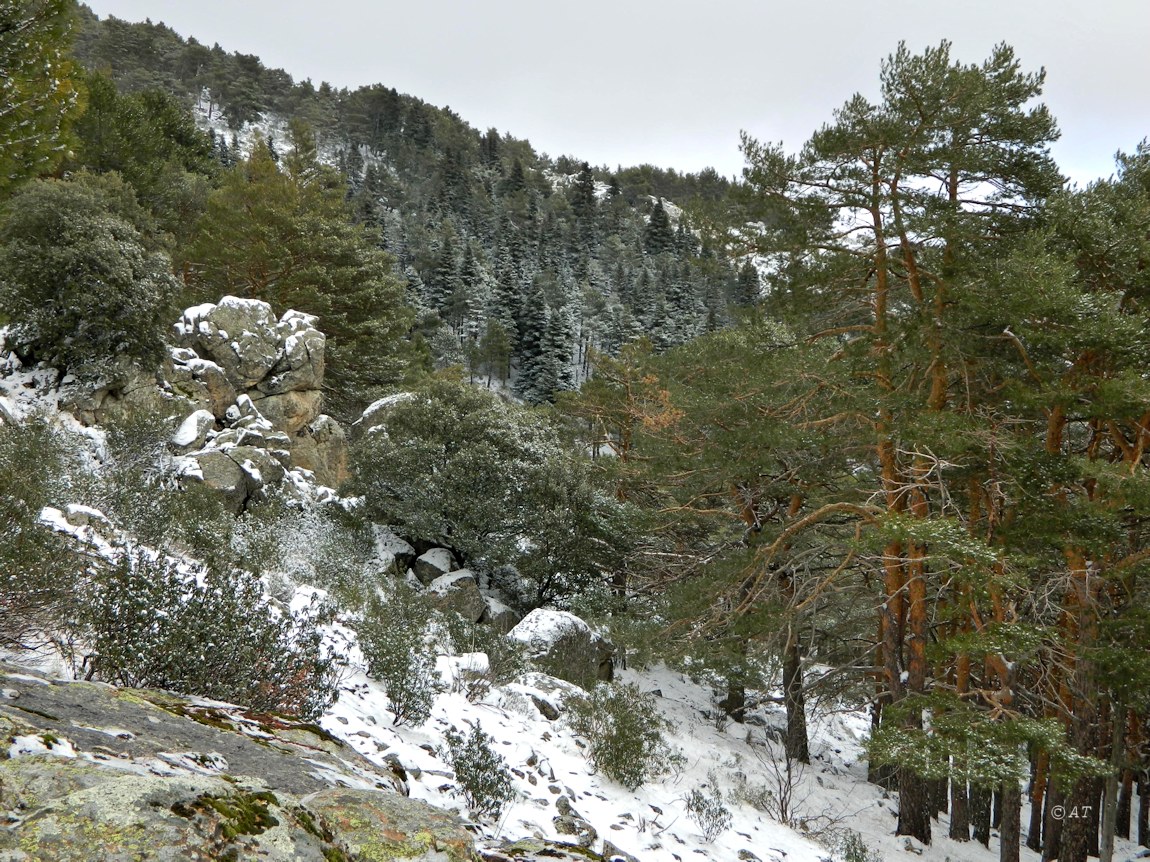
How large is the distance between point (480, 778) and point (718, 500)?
9.27m

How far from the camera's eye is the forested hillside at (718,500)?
5453 mm

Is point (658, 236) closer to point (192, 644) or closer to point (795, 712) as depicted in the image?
point (795, 712)

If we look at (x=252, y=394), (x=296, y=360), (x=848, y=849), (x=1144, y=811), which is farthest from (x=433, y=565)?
(x=1144, y=811)

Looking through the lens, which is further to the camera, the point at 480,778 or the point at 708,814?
the point at 708,814

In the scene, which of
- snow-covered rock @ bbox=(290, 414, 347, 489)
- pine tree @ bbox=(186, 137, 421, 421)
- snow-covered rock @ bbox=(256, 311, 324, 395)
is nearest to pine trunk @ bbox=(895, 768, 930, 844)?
snow-covered rock @ bbox=(290, 414, 347, 489)

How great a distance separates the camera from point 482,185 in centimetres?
8619

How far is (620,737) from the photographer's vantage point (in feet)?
21.9

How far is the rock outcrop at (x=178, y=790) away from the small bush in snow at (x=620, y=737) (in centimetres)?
363

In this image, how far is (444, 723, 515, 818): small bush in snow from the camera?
461 centimetres

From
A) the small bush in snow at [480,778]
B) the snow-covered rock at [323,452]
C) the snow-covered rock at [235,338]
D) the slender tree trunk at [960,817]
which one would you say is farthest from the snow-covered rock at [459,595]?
the slender tree trunk at [960,817]

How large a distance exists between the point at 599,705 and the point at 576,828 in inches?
101

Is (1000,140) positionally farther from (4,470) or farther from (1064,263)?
(4,470)

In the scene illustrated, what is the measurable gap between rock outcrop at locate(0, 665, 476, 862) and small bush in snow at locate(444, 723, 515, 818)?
1.39 metres

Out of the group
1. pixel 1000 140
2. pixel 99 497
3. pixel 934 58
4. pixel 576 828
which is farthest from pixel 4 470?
pixel 1000 140
